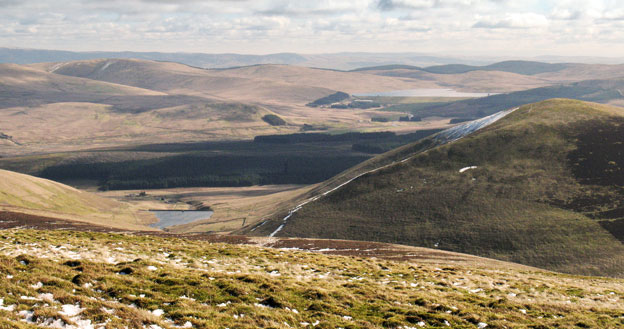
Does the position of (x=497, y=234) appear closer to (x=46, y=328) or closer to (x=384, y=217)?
(x=384, y=217)

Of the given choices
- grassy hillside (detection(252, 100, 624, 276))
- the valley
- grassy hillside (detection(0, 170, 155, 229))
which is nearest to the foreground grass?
the valley

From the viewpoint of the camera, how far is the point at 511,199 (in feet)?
360

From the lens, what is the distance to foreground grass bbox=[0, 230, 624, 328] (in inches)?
965

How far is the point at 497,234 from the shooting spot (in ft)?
318

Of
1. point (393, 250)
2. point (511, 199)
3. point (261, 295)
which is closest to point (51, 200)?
point (393, 250)

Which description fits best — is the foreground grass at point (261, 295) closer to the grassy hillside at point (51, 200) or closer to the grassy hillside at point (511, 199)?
the grassy hillside at point (511, 199)

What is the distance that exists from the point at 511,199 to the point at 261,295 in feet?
301

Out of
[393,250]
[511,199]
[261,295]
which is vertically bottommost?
[511,199]

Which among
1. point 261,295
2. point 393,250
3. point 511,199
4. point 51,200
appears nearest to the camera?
point 261,295

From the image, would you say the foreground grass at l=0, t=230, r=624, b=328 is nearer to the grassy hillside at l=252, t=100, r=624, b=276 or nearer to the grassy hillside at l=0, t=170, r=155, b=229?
the grassy hillside at l=252, t=100, r=624, b=276

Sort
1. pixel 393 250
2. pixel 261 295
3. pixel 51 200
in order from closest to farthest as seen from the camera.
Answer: pixel 261 295 < pixel 393 250 < pixel 51 200

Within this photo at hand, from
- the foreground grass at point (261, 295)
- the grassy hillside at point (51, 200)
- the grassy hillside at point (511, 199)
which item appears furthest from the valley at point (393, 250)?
the grassy hillside at point (51, 200)

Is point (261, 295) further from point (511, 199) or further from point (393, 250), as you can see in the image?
point (511, 199)

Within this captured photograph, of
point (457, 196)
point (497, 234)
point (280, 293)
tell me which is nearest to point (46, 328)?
point (280, 293)
